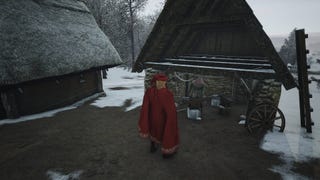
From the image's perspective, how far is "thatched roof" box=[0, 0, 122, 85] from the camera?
8440mm

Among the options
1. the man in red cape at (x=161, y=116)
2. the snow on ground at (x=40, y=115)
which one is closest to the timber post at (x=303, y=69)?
the man in red cape at (x=161, y=116)

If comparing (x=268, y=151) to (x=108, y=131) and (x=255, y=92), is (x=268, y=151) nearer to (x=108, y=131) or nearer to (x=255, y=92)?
(x=255, y=92)

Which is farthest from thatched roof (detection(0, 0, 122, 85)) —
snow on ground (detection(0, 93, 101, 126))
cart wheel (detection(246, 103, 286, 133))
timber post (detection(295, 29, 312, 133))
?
timber post (detection(295, 29, 312, 133))

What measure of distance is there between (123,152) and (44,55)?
6.56m

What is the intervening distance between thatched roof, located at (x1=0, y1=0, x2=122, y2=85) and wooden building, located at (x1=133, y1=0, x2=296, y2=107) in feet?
13.5

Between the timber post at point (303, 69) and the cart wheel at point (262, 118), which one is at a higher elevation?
the timber post at point (303, 69)

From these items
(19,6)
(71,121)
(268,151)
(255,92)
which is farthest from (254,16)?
(19,6)

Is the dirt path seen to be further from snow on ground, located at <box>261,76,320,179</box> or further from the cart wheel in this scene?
the cart wheel

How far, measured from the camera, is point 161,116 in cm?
539

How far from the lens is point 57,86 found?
10.8 meters

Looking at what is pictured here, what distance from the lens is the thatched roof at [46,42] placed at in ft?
27.7

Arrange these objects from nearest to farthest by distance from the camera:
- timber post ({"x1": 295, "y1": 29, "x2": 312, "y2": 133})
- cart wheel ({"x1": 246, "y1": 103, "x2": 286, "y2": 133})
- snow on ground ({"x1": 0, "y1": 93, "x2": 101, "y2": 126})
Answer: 1. timber post ({"x1": 295, "y1": 29, "x2": 312, "y2": 133})
2. cart wheel ({"x1": 246, "y1": 103, "x2": 286, "y2": 133})
3. snow on ground ({"x1": 0, "y1": 93, "x2": 101, "y2": 126})

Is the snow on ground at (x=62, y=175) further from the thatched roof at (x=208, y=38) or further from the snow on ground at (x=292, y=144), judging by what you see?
the thatched roof at (x=208, y=38)

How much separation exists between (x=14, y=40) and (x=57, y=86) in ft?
9.81
